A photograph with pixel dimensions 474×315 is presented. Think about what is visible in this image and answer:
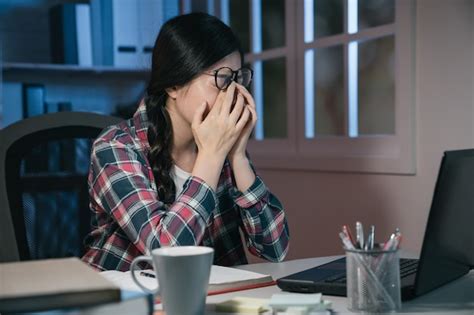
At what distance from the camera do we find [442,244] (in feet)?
2.91

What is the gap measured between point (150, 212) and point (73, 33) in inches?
76.4

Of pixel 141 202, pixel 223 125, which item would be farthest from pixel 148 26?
pixel 141 202

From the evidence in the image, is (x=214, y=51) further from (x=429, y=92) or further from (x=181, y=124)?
(x=429, y=92)

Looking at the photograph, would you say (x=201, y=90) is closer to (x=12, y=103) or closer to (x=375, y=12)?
(x=375, y=12)

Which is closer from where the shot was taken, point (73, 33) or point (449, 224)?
point (449, 224)

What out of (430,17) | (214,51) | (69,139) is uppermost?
(430,17)

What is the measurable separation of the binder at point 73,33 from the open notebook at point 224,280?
2045 mm

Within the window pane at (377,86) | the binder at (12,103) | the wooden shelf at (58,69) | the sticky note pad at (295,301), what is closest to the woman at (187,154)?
the sticky note pad at (295,301)

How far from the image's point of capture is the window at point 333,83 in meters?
1.81

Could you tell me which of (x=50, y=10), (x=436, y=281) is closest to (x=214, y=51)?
(x=436, y=281)

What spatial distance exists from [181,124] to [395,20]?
2.50 feet

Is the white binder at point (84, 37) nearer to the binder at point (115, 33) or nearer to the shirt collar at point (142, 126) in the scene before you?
the binder at point (115, 33)

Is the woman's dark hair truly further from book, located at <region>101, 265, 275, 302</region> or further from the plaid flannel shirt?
book, located at <region>101, 265, 275, 302</region>

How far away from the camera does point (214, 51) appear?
1329 mm
